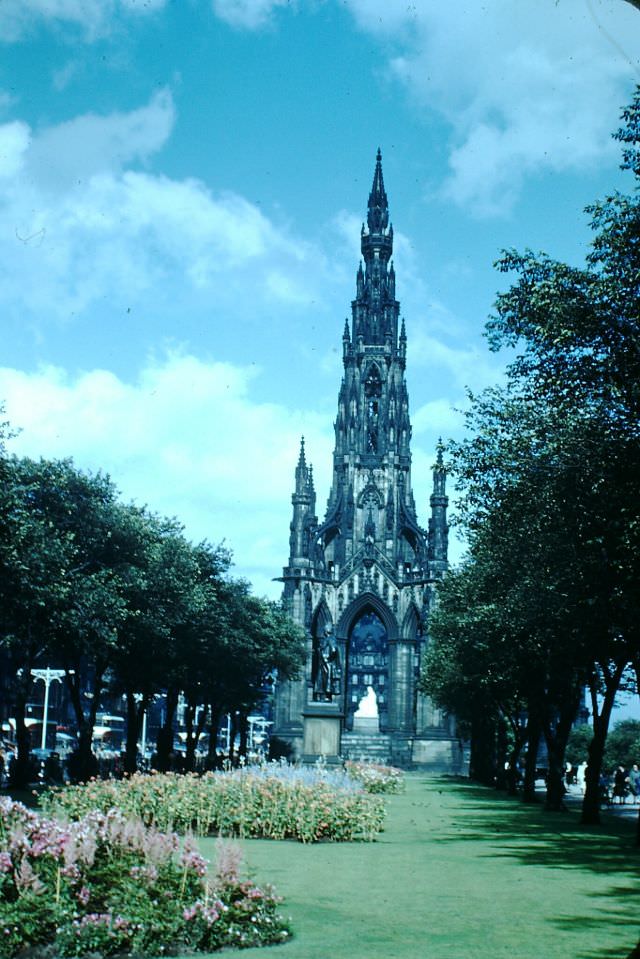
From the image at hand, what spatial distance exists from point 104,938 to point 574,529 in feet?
52.4

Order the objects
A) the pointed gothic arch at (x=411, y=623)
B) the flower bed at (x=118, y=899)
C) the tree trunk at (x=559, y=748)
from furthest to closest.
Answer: the pointed gothic arch at (x=411, y=623) → the tree trunk at (x=559, y=748) → the flower bed at (x=118, y=899)

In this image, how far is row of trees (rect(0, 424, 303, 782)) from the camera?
34.7m

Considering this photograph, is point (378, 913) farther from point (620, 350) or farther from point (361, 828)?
point (620, 350)

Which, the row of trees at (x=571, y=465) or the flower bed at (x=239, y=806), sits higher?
the row of trees at (x=571, y=465)

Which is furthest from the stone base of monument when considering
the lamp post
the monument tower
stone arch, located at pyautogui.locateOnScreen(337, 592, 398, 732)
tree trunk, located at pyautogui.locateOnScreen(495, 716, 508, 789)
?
stone arch, located at pyautogui.locateOnScreen(337, 592, 398, 732)

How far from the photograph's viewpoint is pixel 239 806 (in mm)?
23219

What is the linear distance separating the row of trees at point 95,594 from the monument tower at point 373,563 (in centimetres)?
3839

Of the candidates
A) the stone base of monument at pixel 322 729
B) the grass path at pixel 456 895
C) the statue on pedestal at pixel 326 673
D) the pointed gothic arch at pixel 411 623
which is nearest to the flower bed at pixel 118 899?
the grass path at pixel 456 895

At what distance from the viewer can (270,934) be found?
37.9 ft

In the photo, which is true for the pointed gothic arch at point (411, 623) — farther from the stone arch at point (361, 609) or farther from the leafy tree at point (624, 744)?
the leafy tree at point (624, 744)

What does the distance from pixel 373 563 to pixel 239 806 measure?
8180cm

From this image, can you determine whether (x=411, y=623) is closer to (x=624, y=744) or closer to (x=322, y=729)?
(x=624, y=744)

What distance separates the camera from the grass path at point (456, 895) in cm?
1149

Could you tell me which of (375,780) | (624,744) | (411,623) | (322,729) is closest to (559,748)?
(322,729)
